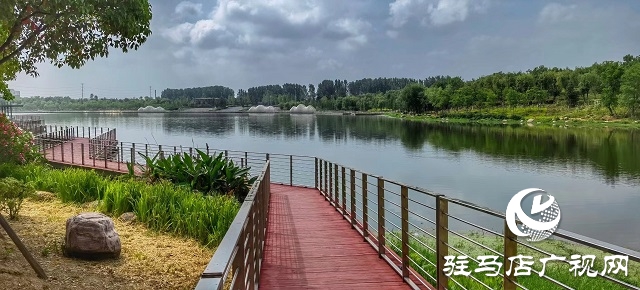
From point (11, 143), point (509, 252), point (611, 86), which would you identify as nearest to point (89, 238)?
point (509, 252)

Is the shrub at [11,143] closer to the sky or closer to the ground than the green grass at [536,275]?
closer to the sky

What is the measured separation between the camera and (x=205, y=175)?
10.8 meters

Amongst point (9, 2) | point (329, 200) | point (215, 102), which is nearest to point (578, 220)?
point (329, 200)

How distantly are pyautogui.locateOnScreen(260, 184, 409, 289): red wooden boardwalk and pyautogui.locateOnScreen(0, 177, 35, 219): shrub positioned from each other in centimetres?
380

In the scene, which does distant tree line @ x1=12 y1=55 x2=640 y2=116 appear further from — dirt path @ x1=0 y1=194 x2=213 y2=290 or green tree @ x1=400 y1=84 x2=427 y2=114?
dirt path @ x1=0 y1=194 x2=213 y2=290

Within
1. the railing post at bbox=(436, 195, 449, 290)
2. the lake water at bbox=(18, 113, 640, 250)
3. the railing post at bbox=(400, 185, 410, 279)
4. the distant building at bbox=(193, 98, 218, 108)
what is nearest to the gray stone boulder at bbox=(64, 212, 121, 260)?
the railing post at bbox=(400, 185, 410, 279)

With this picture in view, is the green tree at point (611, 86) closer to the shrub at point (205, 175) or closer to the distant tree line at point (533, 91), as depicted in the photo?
the distant tree line at point (533, 91)

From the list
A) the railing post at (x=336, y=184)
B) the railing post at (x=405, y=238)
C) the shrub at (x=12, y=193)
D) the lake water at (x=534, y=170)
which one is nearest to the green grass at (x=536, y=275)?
the railing post at (x=405, y=238)

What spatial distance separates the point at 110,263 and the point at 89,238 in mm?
389

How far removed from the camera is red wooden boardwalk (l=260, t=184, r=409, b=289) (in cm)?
474

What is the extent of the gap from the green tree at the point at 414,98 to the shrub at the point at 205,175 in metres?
89.1

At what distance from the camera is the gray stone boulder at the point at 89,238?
6.04 meters

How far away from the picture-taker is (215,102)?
17100 centimetres

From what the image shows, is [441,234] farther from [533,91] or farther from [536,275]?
→ [533,91]
